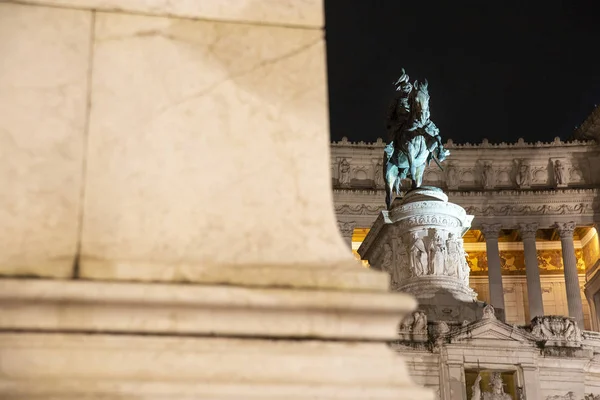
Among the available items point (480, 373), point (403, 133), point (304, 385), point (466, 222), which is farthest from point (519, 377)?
point (304, 385)

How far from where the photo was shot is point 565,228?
58.9 m

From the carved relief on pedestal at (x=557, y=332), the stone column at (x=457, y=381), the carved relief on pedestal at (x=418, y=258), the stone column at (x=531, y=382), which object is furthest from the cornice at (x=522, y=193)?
the stone column at (x=457, y=381)

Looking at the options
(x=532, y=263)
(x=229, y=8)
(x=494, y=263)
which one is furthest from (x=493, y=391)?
(x=532, y=263)

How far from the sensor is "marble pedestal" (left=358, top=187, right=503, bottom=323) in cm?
1972

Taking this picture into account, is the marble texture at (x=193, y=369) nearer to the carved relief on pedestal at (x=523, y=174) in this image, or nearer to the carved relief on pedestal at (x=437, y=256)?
the carved relief on pedestal at (x=437, y=256)

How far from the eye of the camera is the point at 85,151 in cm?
253

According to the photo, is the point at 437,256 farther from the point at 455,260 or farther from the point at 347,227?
the point at 347,227

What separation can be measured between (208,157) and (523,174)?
61.6m

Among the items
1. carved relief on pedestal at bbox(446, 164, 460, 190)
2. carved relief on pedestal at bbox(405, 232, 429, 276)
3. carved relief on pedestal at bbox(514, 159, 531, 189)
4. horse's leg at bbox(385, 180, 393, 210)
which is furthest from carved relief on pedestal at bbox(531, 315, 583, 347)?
carved relief on pedestal at bbox(514, 159, 531, 189)

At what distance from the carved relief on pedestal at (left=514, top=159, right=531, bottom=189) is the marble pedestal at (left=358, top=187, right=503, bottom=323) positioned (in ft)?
135

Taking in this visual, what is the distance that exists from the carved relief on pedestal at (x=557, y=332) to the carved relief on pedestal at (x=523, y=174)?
4679cm

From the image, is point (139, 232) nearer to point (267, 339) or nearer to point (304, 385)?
point (267, 339)

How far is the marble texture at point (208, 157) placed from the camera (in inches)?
96.6

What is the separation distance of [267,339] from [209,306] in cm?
20
